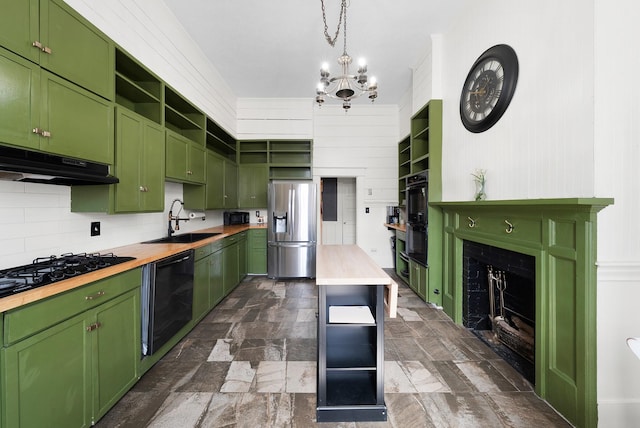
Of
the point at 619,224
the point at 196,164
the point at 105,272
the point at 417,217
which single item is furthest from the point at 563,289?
the point at 196,164

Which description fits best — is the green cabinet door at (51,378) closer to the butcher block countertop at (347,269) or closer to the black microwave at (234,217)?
the butcher block countertop at (347,269)

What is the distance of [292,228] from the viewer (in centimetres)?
462

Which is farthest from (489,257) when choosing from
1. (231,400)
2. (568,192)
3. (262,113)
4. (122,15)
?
(262,113)

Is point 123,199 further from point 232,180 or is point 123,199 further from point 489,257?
point 489,257

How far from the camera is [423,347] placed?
2.53 m

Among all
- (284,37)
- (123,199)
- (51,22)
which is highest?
(284,37)

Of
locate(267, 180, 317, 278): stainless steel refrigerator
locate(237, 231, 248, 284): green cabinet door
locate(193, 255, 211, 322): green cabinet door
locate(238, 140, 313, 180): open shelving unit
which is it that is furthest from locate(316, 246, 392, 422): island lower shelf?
locate(238, 140, 313, 180): open shelving unit

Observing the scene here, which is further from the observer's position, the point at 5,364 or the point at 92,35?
the point at 92,35

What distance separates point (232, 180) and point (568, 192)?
14.7 feet

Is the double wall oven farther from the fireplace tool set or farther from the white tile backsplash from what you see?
the white tile backsplash

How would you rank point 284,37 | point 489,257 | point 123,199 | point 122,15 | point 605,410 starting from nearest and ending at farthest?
point 605,410, point 123,199, point 122,15, point 489,257, point 284,37

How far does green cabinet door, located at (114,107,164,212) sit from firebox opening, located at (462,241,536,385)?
3.20m

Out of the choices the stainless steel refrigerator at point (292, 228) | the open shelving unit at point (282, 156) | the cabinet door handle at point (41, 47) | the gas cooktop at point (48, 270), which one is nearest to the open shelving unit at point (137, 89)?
the cabinet door handle at point (41, 47)

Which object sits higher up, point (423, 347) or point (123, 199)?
point (123, 199)
